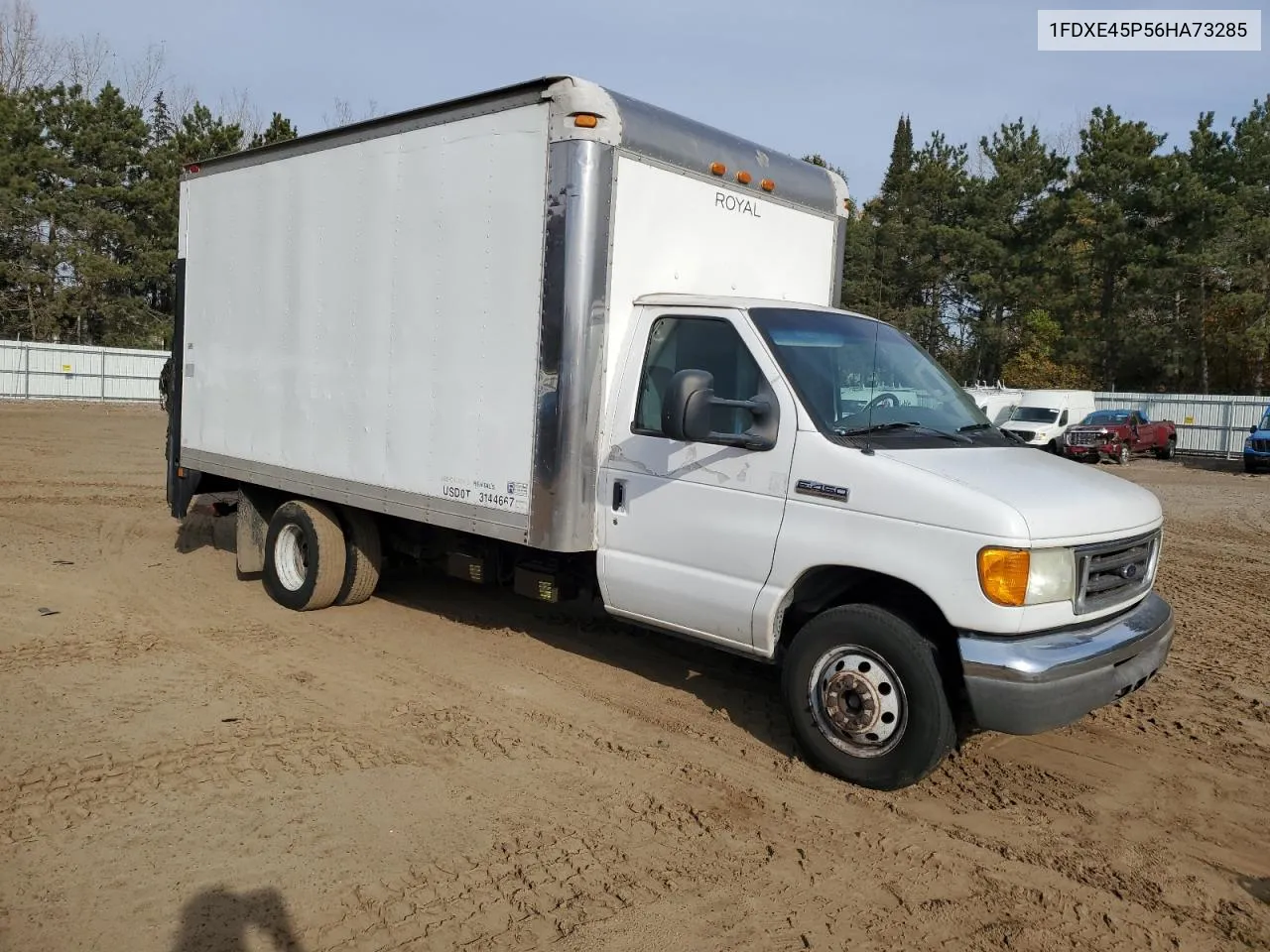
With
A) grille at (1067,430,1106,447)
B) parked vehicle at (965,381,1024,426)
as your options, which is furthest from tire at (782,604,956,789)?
parked vehicle at (965,381,1024,426)

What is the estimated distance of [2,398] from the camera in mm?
34875

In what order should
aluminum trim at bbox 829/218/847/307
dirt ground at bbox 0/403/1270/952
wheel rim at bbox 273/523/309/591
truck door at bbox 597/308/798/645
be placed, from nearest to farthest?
dirt ground at bbox 0/403/1270/952
truck door at bbox 597/308/798/645
aluminum trim at bbox 829/218/847/307
wheel rim at bbox 273/523/309/591

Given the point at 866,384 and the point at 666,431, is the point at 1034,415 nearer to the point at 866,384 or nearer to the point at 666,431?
the point at 866,384

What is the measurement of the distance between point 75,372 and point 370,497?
3462 cm

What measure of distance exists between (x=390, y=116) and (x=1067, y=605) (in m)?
5.19

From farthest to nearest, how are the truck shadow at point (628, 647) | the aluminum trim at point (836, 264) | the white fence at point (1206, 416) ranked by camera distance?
1. the white fence at point (1206, 416)
2. the aluminum trim at point (836, 264)
3. the truck shadow at point (628, 647)

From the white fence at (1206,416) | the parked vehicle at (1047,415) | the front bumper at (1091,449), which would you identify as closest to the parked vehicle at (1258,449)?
the front bumper at (1091,449)

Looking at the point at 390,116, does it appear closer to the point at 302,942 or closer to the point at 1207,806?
the point at 302,942

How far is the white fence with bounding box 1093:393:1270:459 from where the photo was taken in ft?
115

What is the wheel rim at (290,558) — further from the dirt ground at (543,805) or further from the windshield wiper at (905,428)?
the windshield wiper at (905,428)

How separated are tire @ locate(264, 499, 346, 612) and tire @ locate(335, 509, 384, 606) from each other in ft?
0.24

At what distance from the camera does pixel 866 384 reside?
218 inches

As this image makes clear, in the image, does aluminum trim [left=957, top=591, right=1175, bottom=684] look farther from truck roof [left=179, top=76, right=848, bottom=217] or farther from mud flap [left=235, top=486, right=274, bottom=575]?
mud flap [left=235, top=486, right=274, bottom=575]

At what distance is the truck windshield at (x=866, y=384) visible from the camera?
5.25m
